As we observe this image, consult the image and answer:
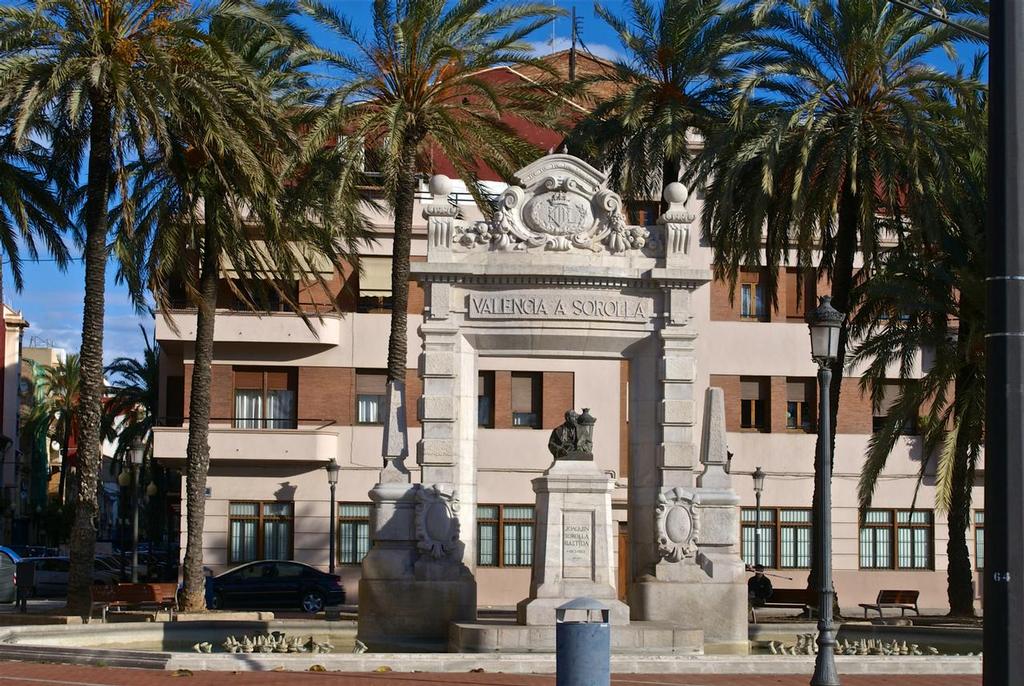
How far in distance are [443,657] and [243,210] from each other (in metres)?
24.7

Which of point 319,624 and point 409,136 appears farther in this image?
point 409,136

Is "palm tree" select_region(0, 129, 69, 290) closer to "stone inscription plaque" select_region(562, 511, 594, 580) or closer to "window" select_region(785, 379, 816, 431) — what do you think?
"stone inscription plaque" select_region(562, 511, 594, 580)

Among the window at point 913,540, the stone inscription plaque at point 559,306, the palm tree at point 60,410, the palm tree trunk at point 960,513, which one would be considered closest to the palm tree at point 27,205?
the stone inscription plaque at point 559,306

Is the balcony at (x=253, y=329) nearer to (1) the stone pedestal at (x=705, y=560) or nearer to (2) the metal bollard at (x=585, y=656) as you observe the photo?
(1) the stone pedestal at (x=705, y=560)

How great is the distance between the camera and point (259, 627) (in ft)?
76.9

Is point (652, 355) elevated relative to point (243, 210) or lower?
lower

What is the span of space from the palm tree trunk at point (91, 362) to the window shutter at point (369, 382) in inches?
671

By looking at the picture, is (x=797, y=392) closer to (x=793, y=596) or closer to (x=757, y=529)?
(x=757, y=529)

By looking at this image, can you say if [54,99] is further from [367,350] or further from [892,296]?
[367,350]

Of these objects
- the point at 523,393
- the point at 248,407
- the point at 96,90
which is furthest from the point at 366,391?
the point at 96,90

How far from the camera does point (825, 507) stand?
1702 centimetres

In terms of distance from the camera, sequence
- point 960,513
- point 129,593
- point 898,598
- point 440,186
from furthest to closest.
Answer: point 898,598 → point 129,593 → point 960,513 → point 440,186

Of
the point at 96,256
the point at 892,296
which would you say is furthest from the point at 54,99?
the point at 892,296

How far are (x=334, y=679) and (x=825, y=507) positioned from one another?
5.97 metres
